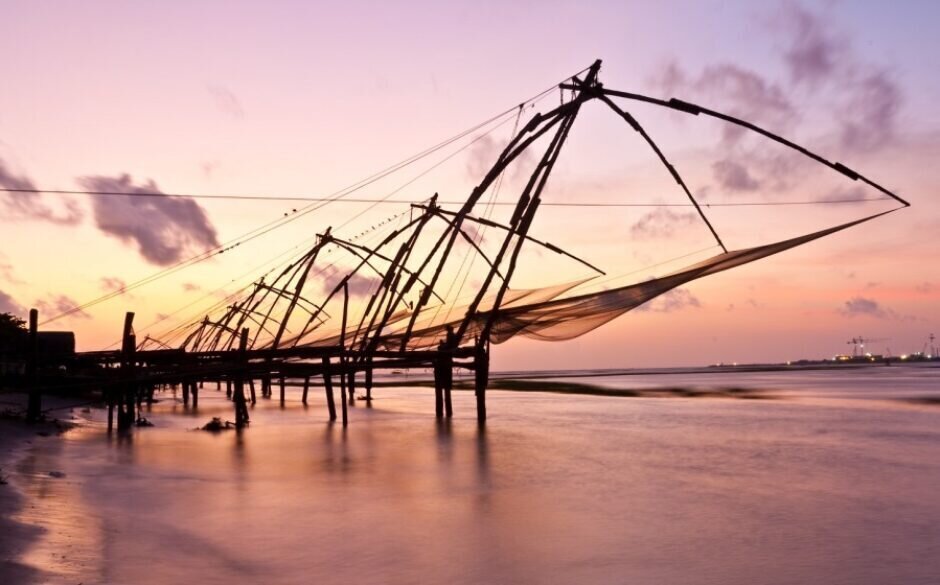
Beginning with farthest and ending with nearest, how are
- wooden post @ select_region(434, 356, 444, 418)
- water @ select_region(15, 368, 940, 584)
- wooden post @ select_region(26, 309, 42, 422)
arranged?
1. wooden post @ select_region(434, 356, 444, 418)
2. wooden post @ select_region(26, 309, 42, 422)
3. water @ select_region(15, 368, 940, 584)

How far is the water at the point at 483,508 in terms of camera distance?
5.70 m

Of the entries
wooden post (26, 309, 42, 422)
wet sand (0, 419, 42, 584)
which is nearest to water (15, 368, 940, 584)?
wet sand (0, 419, 42, 584)

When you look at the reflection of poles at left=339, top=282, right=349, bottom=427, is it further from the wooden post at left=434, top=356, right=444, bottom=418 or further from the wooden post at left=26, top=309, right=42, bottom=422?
the wooden post at left=26, top=309, right=42, bottom=422

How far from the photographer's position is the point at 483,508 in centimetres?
823

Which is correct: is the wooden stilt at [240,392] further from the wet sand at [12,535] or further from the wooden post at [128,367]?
A: the wet sand at [12,535]

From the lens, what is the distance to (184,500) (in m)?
8.09

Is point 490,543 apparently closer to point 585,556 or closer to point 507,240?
point 585,556

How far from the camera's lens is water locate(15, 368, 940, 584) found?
5703mm

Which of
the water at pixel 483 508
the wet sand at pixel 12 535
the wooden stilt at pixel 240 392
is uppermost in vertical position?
the wooden stilt at pixel 240 392

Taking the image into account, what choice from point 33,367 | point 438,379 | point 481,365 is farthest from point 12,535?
point 438,379

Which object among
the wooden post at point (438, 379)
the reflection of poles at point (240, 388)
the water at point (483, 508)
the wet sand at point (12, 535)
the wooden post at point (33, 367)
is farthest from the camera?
the wooden post at point (438, 379)

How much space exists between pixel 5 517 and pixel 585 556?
13.7ft

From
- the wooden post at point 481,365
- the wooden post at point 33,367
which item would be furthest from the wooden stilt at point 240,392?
the wooden post at point 481,365

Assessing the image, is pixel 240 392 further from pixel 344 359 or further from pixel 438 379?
pixel 438 379
